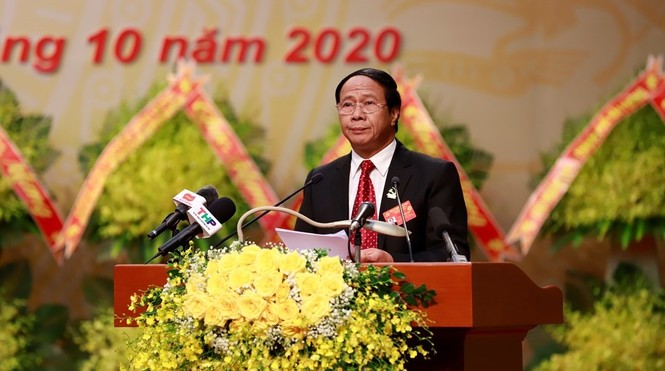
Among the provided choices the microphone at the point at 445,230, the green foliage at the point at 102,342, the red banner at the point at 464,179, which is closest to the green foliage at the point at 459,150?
the red banner at the point at 464,179

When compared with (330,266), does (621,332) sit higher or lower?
higher

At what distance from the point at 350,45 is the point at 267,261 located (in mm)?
4466

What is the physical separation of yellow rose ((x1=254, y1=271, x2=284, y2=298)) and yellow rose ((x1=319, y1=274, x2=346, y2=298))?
0.10 m

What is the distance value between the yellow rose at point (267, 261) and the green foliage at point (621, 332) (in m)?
3.85

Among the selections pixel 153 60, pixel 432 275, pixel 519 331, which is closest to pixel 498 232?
pixel 153 60

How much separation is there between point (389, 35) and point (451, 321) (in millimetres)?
4469

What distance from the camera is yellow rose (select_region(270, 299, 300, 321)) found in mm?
2473

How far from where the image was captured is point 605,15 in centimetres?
664

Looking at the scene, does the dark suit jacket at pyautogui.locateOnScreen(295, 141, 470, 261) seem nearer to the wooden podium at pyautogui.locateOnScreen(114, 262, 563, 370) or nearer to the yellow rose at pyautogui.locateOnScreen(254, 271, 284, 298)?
the wooden podium at pyautogui.locateOnScreen(114, 262, 563, 370)

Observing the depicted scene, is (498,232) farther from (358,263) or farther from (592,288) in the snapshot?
(358,263)

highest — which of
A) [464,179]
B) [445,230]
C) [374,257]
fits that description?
[464,179]

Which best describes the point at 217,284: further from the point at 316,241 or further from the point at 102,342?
the point at 102,342

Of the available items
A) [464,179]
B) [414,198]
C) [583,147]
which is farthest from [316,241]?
[583,147]

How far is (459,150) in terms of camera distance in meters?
6.40
